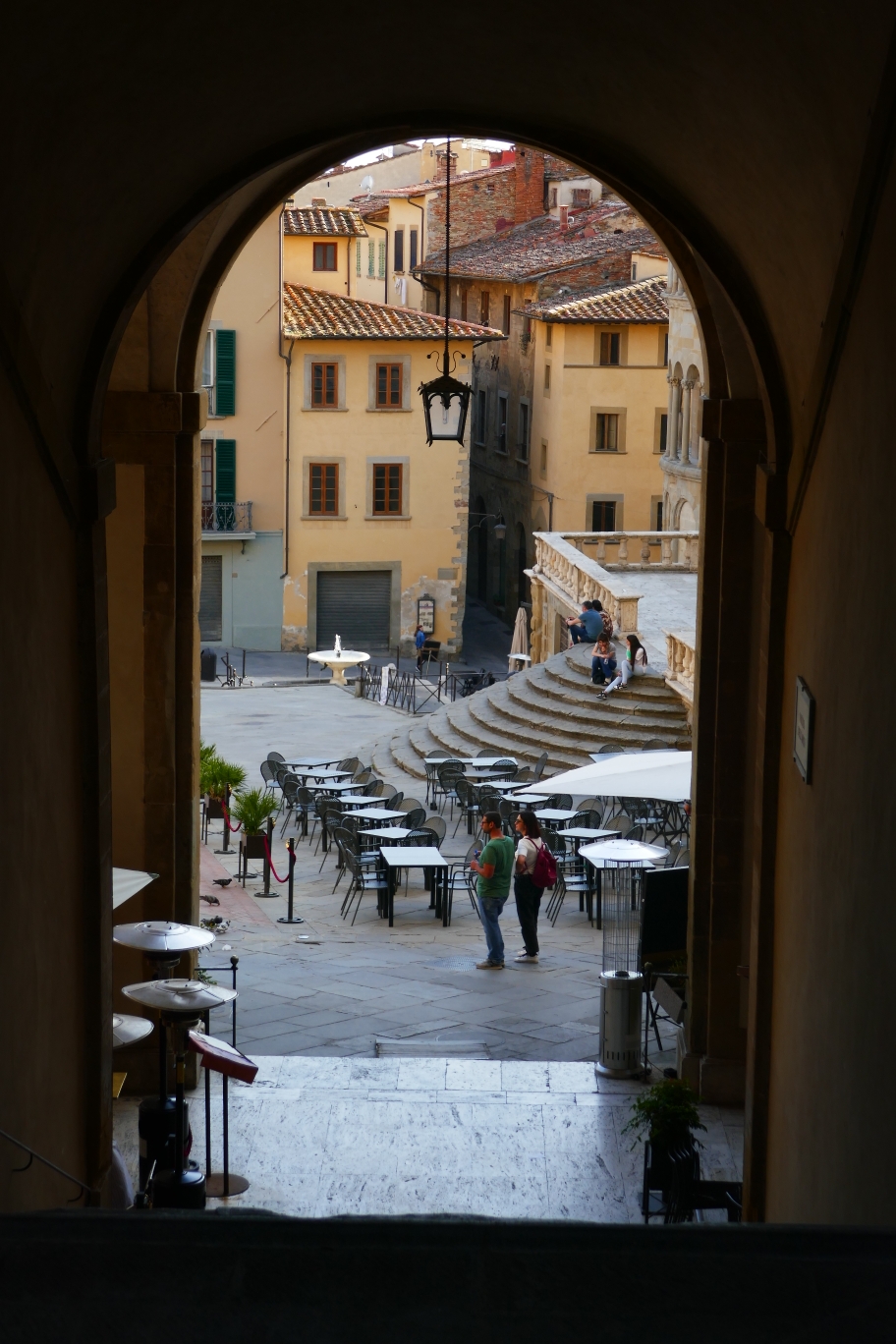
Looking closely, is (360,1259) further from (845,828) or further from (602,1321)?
(845,828)

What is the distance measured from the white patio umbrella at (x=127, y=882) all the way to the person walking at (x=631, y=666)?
14.5m

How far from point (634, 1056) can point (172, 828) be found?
3.32 m

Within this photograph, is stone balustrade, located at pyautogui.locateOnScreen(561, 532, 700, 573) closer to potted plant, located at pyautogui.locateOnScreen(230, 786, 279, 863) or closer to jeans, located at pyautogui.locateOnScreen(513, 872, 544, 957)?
potted plant, located at pyautogui.locateOnScreen(230, 786, 279, 863)

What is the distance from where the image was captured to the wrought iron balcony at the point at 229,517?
4112 cm

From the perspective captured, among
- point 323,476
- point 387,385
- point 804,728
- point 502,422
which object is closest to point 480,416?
point 502,422

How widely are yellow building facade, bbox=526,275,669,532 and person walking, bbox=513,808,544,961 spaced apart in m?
30.5

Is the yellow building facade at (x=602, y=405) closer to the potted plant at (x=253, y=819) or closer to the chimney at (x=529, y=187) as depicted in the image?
the chimney at (x=529, y=187)

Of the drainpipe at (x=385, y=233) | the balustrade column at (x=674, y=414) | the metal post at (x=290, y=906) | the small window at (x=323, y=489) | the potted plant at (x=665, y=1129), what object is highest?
the drainpipe at (x=385, y=233)

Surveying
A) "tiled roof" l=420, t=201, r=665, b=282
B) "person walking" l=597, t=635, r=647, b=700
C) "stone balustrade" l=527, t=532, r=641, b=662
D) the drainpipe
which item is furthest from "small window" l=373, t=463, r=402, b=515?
"person walking" l=597, t=635, r=647, b=700

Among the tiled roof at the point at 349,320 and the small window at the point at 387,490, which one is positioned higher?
the tiled roof at the point at 349,320

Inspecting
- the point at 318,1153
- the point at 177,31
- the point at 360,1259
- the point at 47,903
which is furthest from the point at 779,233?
the point at 318,1153

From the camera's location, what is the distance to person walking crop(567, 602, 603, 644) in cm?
2678

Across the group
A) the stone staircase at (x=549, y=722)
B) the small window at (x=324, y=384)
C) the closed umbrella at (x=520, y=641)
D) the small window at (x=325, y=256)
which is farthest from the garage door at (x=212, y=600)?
the stone staircase at (x=549, y=722)

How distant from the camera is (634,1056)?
11055 mm
